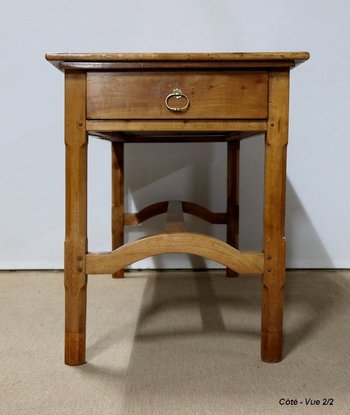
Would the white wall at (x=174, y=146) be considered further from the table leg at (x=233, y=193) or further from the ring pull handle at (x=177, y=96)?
the ring pull handle at (x=177, y=96)

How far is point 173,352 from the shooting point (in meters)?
1.12

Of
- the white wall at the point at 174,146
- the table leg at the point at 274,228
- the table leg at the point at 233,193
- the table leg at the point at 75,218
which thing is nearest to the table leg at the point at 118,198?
the white wall at the point at 174,146

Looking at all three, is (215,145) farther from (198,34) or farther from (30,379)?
(30,379)

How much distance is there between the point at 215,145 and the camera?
2.00 meters

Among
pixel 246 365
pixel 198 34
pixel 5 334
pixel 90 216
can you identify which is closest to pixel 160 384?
pixel 246 365

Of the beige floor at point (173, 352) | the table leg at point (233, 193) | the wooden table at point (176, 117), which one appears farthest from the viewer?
the table leg at point (233, 193)

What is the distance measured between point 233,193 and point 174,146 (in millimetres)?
349

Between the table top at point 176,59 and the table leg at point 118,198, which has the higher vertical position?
the table top at point 176,59

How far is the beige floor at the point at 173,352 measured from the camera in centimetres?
89

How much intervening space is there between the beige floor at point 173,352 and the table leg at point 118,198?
0.19 m

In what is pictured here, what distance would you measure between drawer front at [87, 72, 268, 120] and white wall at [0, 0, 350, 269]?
0.94 metres

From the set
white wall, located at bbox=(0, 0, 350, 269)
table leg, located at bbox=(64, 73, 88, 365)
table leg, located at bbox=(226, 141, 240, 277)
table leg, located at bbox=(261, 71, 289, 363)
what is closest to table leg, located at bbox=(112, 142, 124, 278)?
white wall, located at bbox=(0, 0, 350, 269)

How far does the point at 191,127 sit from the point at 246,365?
0.55 m

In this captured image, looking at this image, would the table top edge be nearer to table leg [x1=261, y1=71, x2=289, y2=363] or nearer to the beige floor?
table leg [x1=261, y1=71, x2=289, y2=363]
